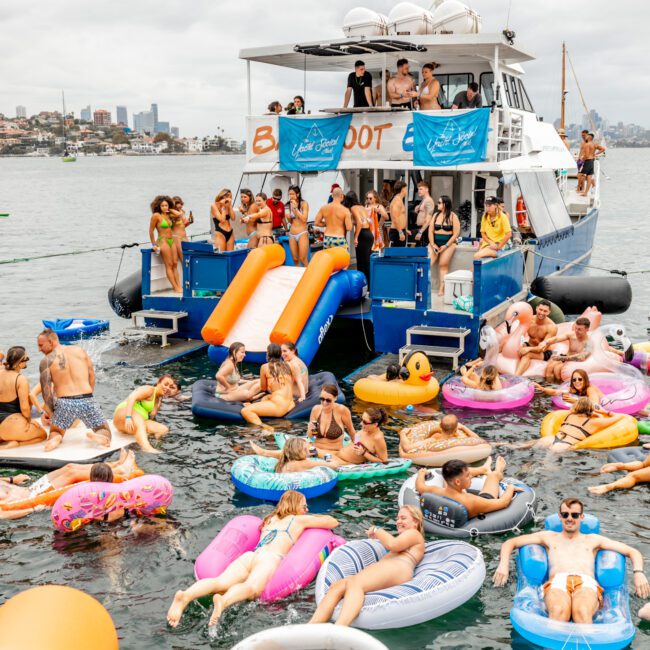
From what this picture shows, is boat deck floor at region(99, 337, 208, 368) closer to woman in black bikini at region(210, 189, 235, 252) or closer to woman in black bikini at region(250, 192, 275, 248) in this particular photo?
woman in black bikini at region(210, 189, 235, 252)

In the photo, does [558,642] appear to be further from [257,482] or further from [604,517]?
[257,482]

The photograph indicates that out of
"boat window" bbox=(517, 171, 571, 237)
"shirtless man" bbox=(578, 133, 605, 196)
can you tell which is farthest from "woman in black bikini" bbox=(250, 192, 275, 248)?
"shirtless man" bbox=(578, 133, 605, 196)

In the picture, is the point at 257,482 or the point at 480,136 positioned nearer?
the point at 257,482

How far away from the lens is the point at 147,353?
621 inches

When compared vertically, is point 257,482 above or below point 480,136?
below

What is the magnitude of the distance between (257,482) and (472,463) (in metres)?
2.93

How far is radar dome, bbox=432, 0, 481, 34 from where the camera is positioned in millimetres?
18031

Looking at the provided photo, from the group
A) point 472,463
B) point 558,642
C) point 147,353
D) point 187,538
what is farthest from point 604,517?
point 147,353

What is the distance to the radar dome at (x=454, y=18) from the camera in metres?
18.0

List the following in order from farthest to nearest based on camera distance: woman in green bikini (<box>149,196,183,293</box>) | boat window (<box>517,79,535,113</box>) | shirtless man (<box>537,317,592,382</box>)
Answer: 1. boat window (<box>517,79,535,113</box>)
2. woman in green bikini (<box>149,196,183,293</box>)
3. shirtless man (<box>537,317,592,382</box>)

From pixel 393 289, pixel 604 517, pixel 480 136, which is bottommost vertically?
pixel 604 517

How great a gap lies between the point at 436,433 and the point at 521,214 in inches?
349

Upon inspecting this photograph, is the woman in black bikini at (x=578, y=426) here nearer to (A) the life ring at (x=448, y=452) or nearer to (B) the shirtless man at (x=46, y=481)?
(A) the life ring at (x=448, y=452)

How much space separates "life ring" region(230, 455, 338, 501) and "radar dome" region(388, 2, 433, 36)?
1166 centimetres
